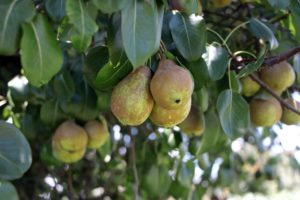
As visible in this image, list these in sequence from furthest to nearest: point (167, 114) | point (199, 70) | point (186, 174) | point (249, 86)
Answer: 1. point (186, 174)
2. point (249, 86)
3. point (199, 70)
4. point (167, 114)

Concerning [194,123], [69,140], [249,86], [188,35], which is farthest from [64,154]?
[188,35]

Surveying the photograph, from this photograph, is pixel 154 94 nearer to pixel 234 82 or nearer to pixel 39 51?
pixel 39 51

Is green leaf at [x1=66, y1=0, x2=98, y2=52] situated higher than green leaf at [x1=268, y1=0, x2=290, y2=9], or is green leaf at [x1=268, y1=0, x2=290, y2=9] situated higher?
green leaf at [x1=66, y1=0, x2=98, y2=52]

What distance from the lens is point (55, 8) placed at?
932 millimetres

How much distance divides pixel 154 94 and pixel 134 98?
3 centimetres

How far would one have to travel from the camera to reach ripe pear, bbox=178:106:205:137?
133cm

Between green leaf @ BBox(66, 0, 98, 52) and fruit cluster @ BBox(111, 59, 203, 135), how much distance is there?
0.10m

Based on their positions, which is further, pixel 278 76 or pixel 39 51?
pixel 278 76

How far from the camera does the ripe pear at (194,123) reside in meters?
1.33

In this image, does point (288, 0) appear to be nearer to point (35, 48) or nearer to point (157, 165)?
point (35, 48)

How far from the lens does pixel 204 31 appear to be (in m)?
0.97

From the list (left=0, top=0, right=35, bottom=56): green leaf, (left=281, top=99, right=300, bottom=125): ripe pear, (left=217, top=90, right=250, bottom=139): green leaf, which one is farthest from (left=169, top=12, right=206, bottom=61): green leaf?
(left=281, top=99, right=300, bottom=125): ripe pear

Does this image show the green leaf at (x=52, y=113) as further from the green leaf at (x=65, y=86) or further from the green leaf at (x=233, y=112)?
the green leaf at (x=233, y=112)

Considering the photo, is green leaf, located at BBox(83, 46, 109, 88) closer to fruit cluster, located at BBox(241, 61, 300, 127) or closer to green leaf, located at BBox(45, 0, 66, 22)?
green leaf, located at BBox(45, 0, 66, 22)
